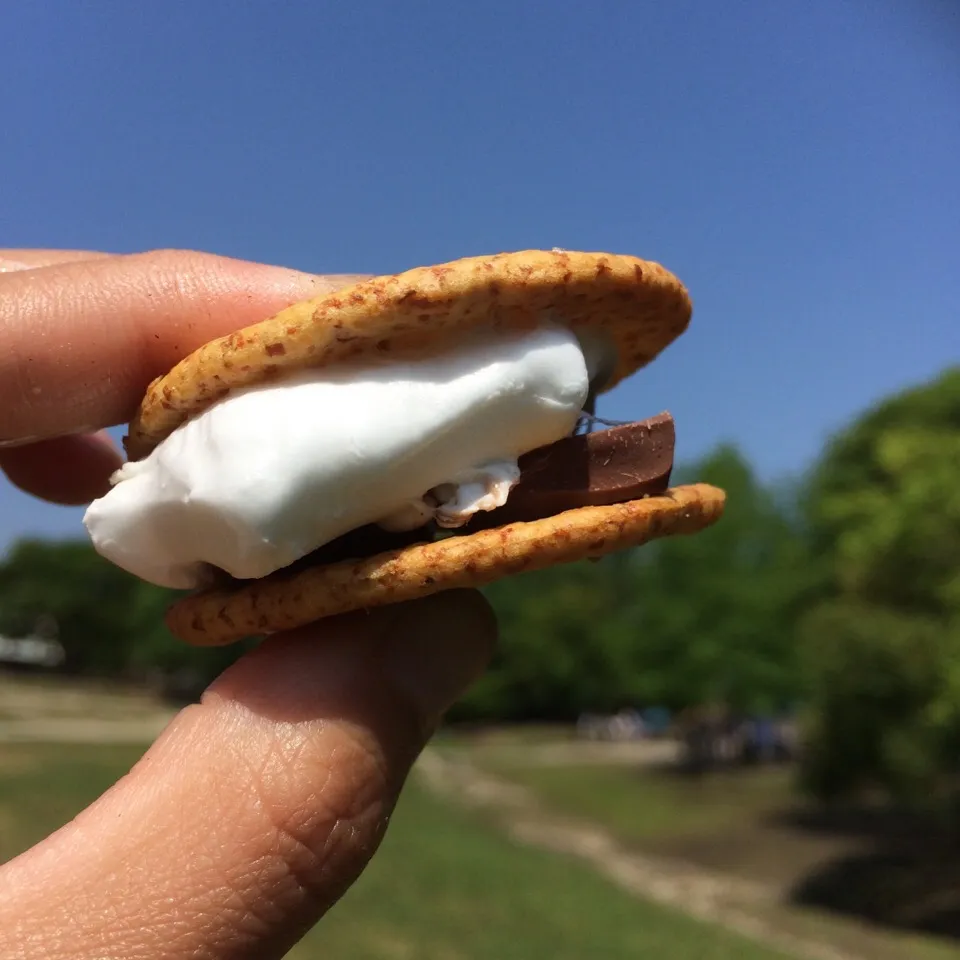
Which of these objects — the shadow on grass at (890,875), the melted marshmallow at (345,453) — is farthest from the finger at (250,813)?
the shadow on grass at (890,875)

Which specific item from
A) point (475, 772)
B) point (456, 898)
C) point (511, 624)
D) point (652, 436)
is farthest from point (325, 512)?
point (511, 624)

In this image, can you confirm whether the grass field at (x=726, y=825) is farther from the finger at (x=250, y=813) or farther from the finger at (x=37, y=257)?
the finger at (x=37, y=257)

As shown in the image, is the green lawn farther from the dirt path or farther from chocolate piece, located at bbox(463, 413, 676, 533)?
chocolate piece, located at bbox(463, 413, 676, 533)

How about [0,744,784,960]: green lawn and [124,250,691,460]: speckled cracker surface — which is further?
[0,744,784,960]: green lawn

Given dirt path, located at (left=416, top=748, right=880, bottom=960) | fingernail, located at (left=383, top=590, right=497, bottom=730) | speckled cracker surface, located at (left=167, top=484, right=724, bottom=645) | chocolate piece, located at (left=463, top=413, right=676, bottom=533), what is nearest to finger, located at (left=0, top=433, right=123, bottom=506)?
speckled cracker surface, located at (left=167, top=484, right=724, bottom=645)

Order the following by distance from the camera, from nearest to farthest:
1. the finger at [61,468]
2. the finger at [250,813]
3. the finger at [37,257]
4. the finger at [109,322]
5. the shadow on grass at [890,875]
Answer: the finger at [250,813] → the finger at [109,322] → the finger at [37,257] → the finger at [61,468] → the shadow on grass at [890,875]

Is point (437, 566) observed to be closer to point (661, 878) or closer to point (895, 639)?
point (895, 639)
